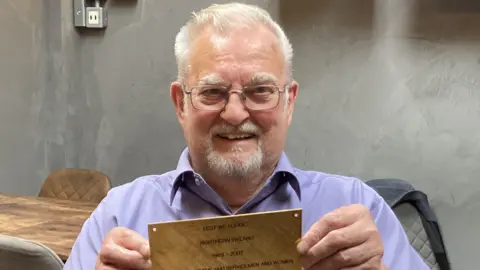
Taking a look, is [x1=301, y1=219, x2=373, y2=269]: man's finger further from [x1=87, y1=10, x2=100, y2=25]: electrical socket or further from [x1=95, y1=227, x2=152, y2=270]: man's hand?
[x1=87, y1=10, x2=100, y2=25]: electrical socket

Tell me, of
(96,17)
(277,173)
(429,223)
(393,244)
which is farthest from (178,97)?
(96,17)

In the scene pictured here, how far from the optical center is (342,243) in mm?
1005

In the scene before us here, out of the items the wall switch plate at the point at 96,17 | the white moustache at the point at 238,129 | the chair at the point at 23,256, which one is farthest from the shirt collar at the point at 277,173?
the wall switch plate at the point at 96,17

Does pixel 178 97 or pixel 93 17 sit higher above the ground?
pixel 93 17

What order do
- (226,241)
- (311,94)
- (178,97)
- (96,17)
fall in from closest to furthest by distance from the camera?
1. (226,241)
2. (178,97)
3. (311,94)
4. (96,17)

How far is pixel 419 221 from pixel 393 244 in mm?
941

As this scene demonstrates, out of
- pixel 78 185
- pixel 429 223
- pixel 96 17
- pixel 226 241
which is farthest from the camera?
pixel 96 17

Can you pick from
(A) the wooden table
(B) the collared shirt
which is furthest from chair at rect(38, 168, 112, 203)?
(B) the collared shirt

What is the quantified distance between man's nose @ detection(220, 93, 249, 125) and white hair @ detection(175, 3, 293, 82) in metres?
0.14

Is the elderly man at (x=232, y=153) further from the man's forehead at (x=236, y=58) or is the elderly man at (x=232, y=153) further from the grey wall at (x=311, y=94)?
the grey wall at (x=311, y=94)

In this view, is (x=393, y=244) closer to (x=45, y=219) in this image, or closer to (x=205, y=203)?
(x=205, y=203)

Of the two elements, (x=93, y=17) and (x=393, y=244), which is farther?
(x=93, y=17)

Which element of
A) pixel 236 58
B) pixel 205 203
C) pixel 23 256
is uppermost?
pixel 236 58

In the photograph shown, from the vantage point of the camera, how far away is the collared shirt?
52.2 inches
